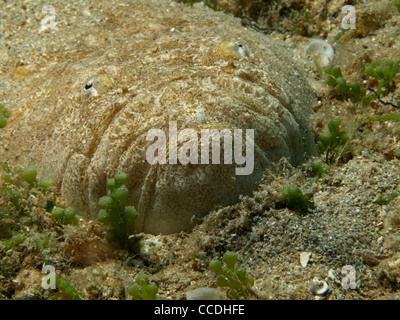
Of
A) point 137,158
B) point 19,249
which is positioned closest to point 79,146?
point 137,158

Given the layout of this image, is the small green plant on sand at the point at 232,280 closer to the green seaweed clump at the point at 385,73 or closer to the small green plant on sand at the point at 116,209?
the small green plant on sand at the point at 116,209

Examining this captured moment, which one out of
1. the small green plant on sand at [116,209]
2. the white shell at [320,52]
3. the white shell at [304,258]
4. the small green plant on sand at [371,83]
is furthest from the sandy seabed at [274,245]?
the white shell at [320,52]

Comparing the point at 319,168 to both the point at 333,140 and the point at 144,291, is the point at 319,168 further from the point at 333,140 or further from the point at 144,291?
the point at 144,291

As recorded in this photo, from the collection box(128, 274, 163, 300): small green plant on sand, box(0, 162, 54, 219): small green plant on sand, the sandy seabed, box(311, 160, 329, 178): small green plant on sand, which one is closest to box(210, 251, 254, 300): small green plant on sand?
the sandy seabed

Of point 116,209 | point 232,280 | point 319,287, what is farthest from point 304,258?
point 116,209
